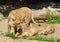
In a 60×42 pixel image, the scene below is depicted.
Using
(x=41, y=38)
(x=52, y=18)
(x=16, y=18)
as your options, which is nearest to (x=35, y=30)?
(x=41, y=38)

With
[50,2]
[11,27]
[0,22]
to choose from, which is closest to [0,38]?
[11,27]

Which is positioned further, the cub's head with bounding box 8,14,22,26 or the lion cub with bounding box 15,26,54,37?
the lion cub with bounding box 15,26,54,37

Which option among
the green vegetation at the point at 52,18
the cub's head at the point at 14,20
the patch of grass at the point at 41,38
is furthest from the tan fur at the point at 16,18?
the green vegetation at the point at 52,18

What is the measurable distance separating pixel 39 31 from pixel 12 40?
1.88 meters

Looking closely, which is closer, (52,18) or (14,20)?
(14,20)

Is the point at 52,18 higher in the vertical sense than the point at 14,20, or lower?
lower

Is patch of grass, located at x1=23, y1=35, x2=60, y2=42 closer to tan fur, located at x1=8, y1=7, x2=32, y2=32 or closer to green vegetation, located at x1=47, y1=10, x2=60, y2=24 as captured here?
tan fur, located at x1=8, y1=7, x2=32, y2=32

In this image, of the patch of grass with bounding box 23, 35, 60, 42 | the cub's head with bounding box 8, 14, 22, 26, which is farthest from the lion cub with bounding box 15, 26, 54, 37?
the cub's head with bounding box 8, 14, 22, 26

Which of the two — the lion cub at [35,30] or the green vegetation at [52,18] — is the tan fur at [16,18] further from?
the green vegetation at [52,18]

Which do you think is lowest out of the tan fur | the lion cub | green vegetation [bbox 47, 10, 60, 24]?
green vegetation [bbox 47, 10, 60, 24]

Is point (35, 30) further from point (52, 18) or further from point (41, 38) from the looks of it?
point (52, 18)

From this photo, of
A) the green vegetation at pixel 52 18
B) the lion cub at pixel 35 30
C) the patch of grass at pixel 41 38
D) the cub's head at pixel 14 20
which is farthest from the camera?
the green vegetation at pixel 52 18

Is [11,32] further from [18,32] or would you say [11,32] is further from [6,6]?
[6,6]

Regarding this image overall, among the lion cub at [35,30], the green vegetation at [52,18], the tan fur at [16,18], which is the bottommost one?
the green vegetation at [52,18]
